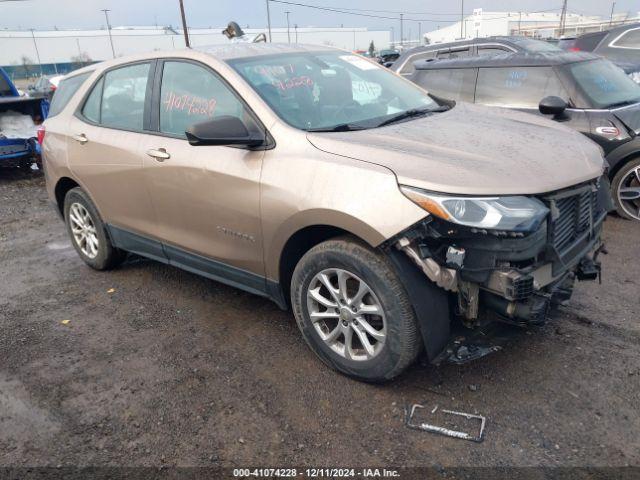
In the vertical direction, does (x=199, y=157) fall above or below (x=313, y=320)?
above

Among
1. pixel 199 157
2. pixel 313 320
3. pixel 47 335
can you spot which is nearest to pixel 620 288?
pixel 313 320

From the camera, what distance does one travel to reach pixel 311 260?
2.92 meters

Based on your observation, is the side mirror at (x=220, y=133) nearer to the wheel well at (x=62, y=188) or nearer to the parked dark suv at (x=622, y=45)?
the wheel well at (x=62, y=188)

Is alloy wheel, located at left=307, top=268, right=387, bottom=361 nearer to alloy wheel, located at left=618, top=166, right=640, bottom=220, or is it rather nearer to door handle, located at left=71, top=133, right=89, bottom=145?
door handle, located at left=71, top=133, right=89, bottom=145

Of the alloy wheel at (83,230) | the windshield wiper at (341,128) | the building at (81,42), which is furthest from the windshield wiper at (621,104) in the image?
the building at (81,42)

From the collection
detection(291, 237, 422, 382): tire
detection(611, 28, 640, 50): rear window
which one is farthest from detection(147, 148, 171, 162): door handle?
detection(611, 28, 640, 50): rear window

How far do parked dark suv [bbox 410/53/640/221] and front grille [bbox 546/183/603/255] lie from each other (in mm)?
2443

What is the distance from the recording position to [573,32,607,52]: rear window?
9.82 meters

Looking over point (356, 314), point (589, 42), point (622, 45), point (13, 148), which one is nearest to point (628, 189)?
point (356, 314)

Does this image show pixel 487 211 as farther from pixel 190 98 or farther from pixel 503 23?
pixel 503 23

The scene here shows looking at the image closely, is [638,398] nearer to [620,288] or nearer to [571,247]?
[571,247]

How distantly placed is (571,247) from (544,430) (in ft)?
3.06

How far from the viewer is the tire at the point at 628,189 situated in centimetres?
525

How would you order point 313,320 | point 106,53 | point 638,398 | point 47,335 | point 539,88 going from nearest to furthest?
point 638,398, point 313,320, point 47,335, point 539,88, point 106,53
